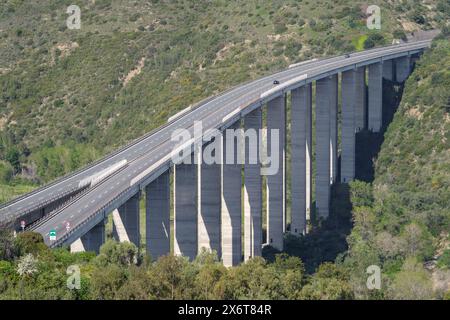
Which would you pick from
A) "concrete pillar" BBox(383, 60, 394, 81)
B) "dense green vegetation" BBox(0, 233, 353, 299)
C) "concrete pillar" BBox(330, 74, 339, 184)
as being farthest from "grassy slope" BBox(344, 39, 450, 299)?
"dense green vegetation" BBox(0, 233, 353, 299)

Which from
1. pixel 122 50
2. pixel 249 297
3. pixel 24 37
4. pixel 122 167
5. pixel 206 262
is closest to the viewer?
pixel 249 297

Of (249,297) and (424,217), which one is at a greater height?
(249,297)

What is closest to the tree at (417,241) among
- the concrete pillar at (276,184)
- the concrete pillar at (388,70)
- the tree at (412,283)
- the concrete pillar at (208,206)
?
the tree at (412,283)

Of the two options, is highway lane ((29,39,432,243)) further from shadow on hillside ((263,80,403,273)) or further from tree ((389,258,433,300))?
tree ((389,258,433,300))

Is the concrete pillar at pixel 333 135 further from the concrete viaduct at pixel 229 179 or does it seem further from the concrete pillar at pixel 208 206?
the concrete pillar at pixel 208 206

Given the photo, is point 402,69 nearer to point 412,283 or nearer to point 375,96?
point 375,96

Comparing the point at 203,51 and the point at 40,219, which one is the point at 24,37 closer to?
the point at 203,51

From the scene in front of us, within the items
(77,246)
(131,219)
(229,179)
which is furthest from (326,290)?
(229,179)
